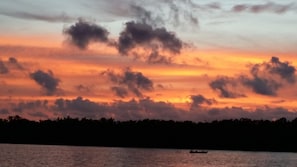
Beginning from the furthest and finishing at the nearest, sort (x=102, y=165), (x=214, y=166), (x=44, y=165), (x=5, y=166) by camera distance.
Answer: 1. (x=214, y=166)
2. (x=102, y=165)
3. (x=44, y=165)
4. (x=5, y=166)

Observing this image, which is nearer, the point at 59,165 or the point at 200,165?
the point at 59,165

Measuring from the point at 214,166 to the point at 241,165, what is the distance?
43.4 ft

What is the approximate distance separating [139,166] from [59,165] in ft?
78.0

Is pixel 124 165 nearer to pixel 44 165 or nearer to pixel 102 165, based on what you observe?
pixel 102 165

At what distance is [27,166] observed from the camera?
151125 mm

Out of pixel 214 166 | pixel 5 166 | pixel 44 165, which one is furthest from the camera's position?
pixel 214 166

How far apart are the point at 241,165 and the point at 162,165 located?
28.5 meters

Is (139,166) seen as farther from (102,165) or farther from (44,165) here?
(44,165)

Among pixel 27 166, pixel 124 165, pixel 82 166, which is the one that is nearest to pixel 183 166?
pixel 124 165

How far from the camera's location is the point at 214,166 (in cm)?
18375

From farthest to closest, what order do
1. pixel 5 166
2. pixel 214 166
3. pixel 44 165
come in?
1. pixel 214 166
2. pixel 44 165
3. pixel 5 166

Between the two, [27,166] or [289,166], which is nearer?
[27,166]

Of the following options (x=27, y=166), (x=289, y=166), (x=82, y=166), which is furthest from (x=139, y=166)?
(x=289, y=166)

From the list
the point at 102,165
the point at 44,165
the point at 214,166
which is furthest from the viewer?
the point at 214,166
